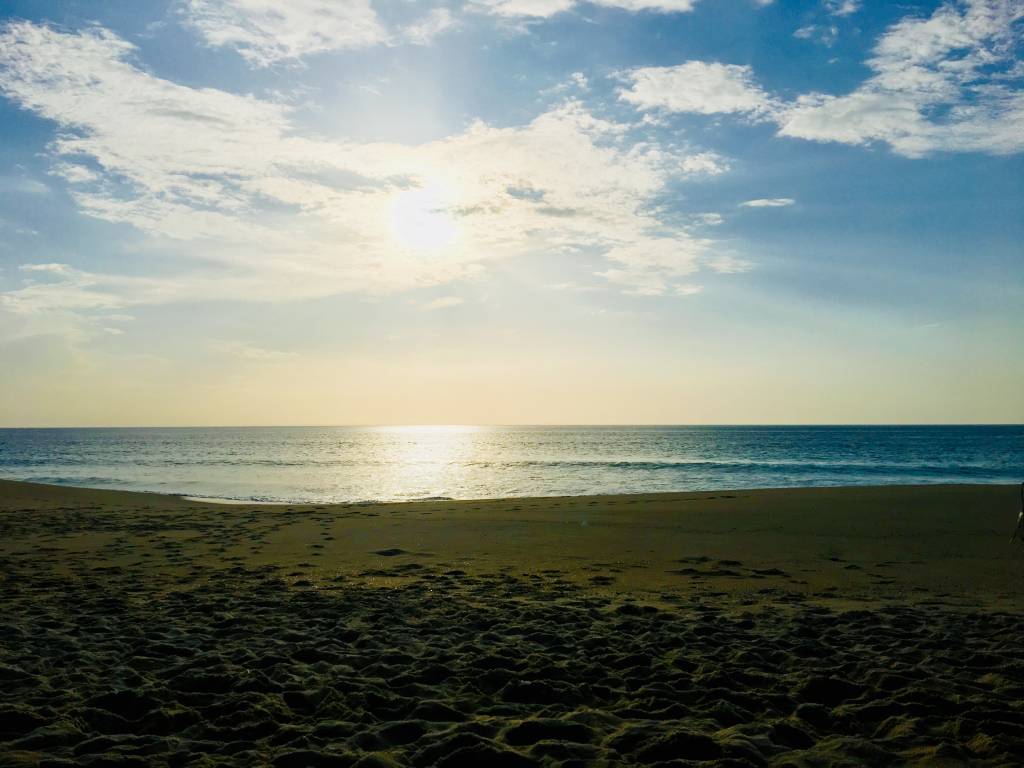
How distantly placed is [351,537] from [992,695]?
11.9 m

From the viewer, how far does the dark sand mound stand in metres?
4.35

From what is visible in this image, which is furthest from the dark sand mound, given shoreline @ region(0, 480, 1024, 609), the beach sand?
shoreline @ region(0, 480, 1024, 609)

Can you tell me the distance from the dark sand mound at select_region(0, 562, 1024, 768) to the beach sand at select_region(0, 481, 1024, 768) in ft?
0.08

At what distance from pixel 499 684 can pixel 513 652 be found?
0.76m

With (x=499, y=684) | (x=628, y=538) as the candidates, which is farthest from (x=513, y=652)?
(x=628, y=538)

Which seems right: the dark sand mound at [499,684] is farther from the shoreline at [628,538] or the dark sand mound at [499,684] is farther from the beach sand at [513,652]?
the shoreline at [628,538]

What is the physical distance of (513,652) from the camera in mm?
6344

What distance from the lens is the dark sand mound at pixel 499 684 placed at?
4.35 meters

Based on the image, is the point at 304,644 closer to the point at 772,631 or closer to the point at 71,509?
the point at 772,631

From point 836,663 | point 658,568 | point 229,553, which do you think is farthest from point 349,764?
point 229,553

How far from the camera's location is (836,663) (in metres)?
6.02

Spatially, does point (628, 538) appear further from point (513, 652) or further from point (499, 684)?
point (499, 684)

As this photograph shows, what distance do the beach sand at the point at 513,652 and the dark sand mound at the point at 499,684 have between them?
24 mm

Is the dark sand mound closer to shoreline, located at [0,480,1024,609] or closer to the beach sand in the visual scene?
the beach sand
